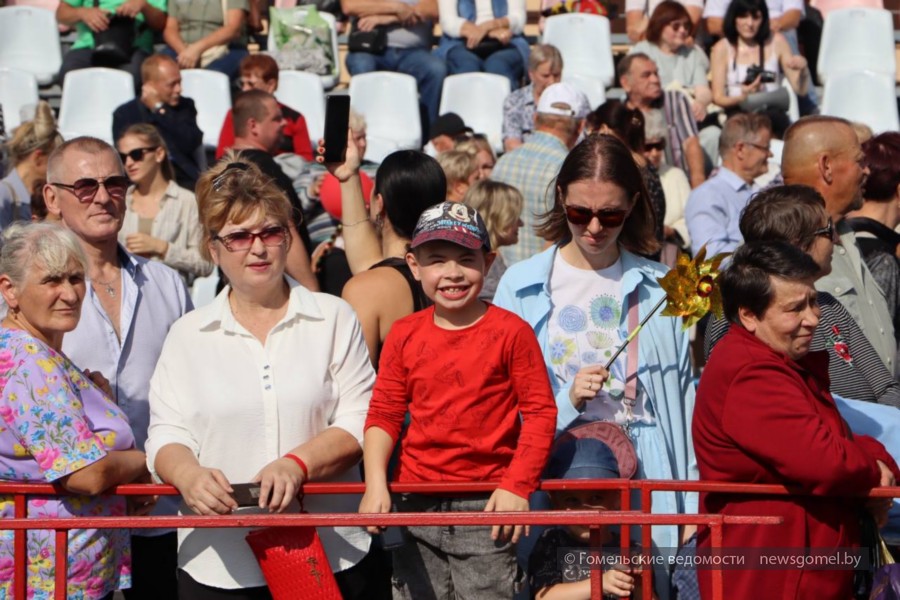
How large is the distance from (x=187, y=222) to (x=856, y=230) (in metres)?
3.69

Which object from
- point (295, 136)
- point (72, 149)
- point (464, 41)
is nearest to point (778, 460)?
point (72, 149)

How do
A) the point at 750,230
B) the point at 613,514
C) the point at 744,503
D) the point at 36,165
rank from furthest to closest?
the point at 36,165
the point at 750,230
the point at 744,503
the point at 613,514

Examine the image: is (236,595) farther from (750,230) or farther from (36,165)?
(36,165)

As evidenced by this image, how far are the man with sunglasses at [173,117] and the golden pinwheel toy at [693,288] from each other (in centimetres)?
570

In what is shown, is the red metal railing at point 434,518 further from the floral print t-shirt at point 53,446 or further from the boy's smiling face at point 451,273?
the boy's smiling face at point 451,273

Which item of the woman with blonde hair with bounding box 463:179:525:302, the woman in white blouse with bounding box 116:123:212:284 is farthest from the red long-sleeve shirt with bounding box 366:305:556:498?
the woman in white blouse with bounding box 116:123:212:284

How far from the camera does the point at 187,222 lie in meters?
7.50

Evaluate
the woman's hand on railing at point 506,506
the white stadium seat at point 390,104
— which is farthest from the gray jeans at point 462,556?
the white stadium seat at point 390,104

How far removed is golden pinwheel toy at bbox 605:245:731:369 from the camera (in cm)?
398

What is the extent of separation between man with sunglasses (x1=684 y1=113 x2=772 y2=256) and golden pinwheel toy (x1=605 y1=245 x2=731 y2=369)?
3.01 m

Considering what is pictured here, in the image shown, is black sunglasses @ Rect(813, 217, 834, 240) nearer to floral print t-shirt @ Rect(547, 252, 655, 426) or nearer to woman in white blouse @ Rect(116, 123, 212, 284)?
floral print t-shirt @ Rect(547, 252, 655, 426)

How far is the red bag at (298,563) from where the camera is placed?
371cm

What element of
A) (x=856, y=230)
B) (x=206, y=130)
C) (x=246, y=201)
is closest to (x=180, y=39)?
(x=206, y=130)

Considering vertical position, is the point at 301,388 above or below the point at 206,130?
below
